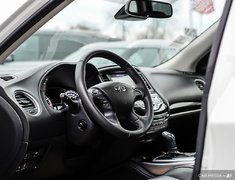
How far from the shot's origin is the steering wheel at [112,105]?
234 centimetres

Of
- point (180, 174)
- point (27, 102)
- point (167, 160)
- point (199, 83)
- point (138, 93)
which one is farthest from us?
point (199, 83)

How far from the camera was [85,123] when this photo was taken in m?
2.45

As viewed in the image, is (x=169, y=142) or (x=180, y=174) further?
(x=169, y=142)

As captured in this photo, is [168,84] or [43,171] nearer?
[43,171]

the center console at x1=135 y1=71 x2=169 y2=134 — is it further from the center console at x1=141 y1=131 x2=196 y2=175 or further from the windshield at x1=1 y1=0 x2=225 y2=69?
the windshield at x1=1 y1=0 x2=225 y2=69

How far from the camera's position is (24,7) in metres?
1.97

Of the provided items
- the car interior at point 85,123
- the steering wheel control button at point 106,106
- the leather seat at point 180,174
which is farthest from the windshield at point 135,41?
the leather seat at point 180,174

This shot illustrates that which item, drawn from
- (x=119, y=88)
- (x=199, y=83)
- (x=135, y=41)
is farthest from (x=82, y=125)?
(x=135, y=41)

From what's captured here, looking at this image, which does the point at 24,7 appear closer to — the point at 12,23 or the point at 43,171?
the point at 12,23

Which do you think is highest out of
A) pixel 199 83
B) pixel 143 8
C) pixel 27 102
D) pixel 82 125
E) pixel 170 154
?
pixel 143 8

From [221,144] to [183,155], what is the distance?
1736mm

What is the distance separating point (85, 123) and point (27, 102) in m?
0.32

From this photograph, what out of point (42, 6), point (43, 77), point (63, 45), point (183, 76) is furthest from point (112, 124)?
point (63, 45)

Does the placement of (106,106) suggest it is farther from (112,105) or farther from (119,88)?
(119,88)
